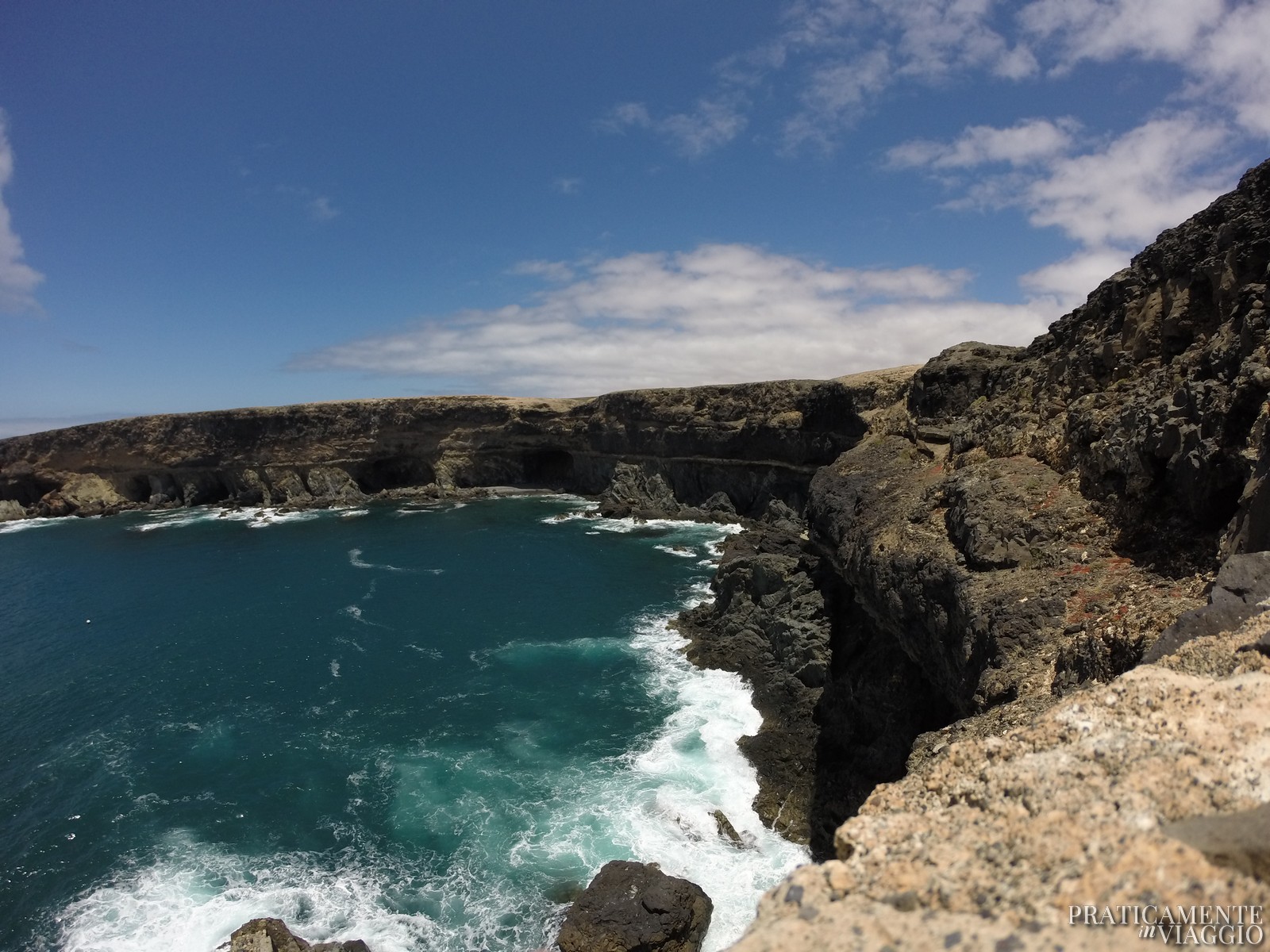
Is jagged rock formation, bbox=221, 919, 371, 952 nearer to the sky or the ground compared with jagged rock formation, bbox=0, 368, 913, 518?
nearer to the ground

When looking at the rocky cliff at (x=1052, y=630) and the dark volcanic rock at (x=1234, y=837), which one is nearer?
the dark volcanic rock at (x=1234, y=837)

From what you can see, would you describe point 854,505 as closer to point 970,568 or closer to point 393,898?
point 970,568

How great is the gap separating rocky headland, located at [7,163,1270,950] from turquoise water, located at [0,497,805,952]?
12.0 feet

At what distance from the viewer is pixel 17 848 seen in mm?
20156

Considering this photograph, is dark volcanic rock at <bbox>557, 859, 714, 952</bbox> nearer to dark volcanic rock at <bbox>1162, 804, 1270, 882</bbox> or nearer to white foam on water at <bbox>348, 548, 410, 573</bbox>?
dark volcanic rock at <bbox>1162, 804, 1270, 882</bbox>

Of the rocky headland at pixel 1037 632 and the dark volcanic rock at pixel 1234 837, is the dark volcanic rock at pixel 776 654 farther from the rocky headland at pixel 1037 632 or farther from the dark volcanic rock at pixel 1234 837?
the dark volcanic rock at pixel 1234 837

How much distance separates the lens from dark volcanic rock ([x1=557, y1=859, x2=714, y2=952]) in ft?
49.8

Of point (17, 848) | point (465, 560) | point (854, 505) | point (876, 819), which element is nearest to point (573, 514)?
point (465, 560)

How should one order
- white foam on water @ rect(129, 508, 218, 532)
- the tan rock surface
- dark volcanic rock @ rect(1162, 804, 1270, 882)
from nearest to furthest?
dark volcanic rock @ rect(1162, 804, 1270, 882) < the tan rock surface < white foam on water @ rect(129, 508, 218, 532)

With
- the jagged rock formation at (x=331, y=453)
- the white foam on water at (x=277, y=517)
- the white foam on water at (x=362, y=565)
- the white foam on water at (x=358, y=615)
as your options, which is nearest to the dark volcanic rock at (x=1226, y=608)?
the white foam on water at (x=358, y=615)

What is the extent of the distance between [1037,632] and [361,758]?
22262 mm

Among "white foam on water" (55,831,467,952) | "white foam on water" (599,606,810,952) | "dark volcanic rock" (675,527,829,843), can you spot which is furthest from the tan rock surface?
"dark volcanic rock" (675,527,829,843)

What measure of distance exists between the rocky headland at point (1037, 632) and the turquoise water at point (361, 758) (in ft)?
12.0

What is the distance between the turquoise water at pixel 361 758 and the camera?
1766 centimetres
